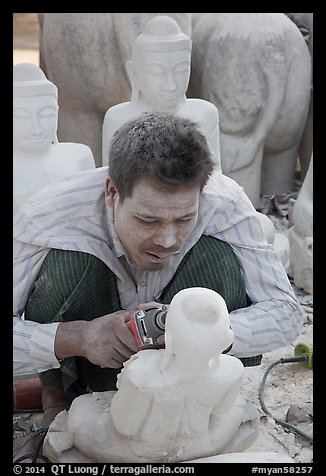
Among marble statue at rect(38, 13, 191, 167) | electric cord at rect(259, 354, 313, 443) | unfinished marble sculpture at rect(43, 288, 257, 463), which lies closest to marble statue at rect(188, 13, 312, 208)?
marble statue at rect(38, 13, 191, 167)

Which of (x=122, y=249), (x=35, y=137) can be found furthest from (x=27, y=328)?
(x=35, y=137)

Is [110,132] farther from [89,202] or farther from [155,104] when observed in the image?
[89,202]

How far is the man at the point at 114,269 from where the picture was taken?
7.67 feet

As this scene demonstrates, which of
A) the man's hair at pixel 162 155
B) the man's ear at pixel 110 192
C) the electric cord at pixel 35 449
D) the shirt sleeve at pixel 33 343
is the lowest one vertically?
the electric cord at pixel 35 449

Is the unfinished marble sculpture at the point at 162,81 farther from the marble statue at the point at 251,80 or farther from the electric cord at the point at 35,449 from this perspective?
the electric cord at the point at 35,449

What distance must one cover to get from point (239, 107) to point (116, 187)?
275 centimetres

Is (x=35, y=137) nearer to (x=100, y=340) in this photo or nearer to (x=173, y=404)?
(x=100, y=340)

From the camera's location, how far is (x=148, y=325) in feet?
7.16

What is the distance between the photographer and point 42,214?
254 centimetres

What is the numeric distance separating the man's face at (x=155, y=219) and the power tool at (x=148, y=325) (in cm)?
20

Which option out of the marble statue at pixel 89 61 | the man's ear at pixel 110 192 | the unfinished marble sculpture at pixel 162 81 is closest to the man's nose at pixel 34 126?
the unfinished marble sculpture at pixel 162 81

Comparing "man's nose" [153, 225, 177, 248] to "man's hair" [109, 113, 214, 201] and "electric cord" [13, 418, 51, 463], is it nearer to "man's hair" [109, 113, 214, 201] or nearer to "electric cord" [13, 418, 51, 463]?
"man's hair" [109, 113, 214, 201]

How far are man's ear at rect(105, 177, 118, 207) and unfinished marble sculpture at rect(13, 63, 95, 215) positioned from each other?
1.21m
